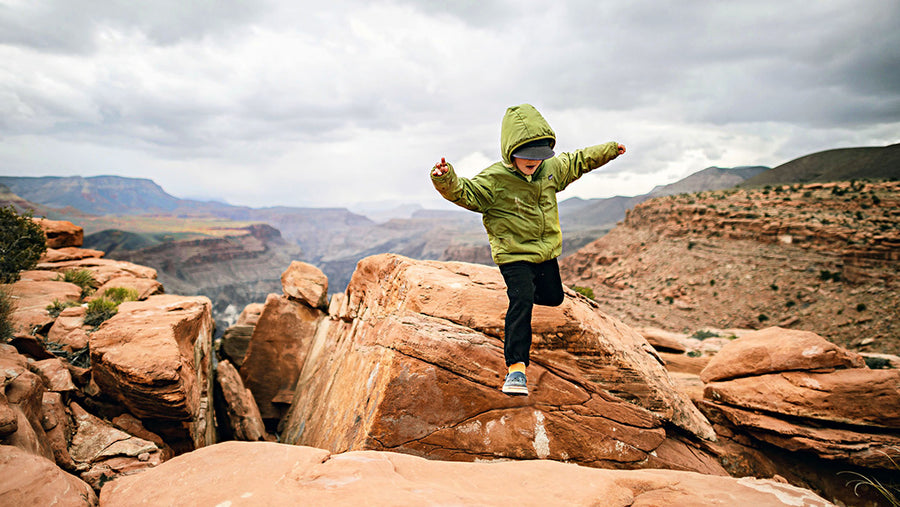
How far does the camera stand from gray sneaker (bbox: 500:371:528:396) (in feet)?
14.1

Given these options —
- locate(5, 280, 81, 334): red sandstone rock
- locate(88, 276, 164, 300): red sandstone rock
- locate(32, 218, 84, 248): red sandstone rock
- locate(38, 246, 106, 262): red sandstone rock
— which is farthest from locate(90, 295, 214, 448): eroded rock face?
locate(32, 218, 84, 248): red sandstone rock

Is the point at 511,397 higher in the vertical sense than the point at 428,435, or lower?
higher

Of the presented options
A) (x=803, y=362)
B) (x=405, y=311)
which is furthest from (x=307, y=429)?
(x=803, y=362)

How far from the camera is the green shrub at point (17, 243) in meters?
10.4

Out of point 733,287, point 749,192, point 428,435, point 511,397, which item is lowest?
point 733,287

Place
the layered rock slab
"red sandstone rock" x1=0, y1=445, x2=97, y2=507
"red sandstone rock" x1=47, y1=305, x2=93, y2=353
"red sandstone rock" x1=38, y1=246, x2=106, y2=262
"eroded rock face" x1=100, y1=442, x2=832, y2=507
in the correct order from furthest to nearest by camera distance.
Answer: "red sandstone rock" x1=38, y1=246, x2=106, y2=262 → "red sandstone rock" x1=47, y1=305, x2=93, y2=353 → the layered rock slab → "eroded rock face" x1=100, y1=442, x2=832, y2=507 → "red sandstone rock" x1=0, y1=445, x2=97, y2=507

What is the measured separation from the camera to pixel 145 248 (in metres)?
98.1

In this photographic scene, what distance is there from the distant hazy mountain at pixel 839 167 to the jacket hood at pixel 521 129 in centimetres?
6751

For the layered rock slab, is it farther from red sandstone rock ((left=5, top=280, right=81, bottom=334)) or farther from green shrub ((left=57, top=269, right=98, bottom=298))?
green shrub ((left=57, top=269, right=98, bottom=298))

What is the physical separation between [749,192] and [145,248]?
126214mm

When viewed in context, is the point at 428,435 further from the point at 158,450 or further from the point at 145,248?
the point at 145,248

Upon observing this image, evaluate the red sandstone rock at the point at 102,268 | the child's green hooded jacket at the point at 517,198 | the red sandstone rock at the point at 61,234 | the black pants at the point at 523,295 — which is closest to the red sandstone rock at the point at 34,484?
the black pants at the point at 523,295

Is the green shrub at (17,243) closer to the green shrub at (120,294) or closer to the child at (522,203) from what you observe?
the green shrub at (120,294)

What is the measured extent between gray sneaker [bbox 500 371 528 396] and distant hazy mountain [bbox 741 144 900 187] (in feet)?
225
